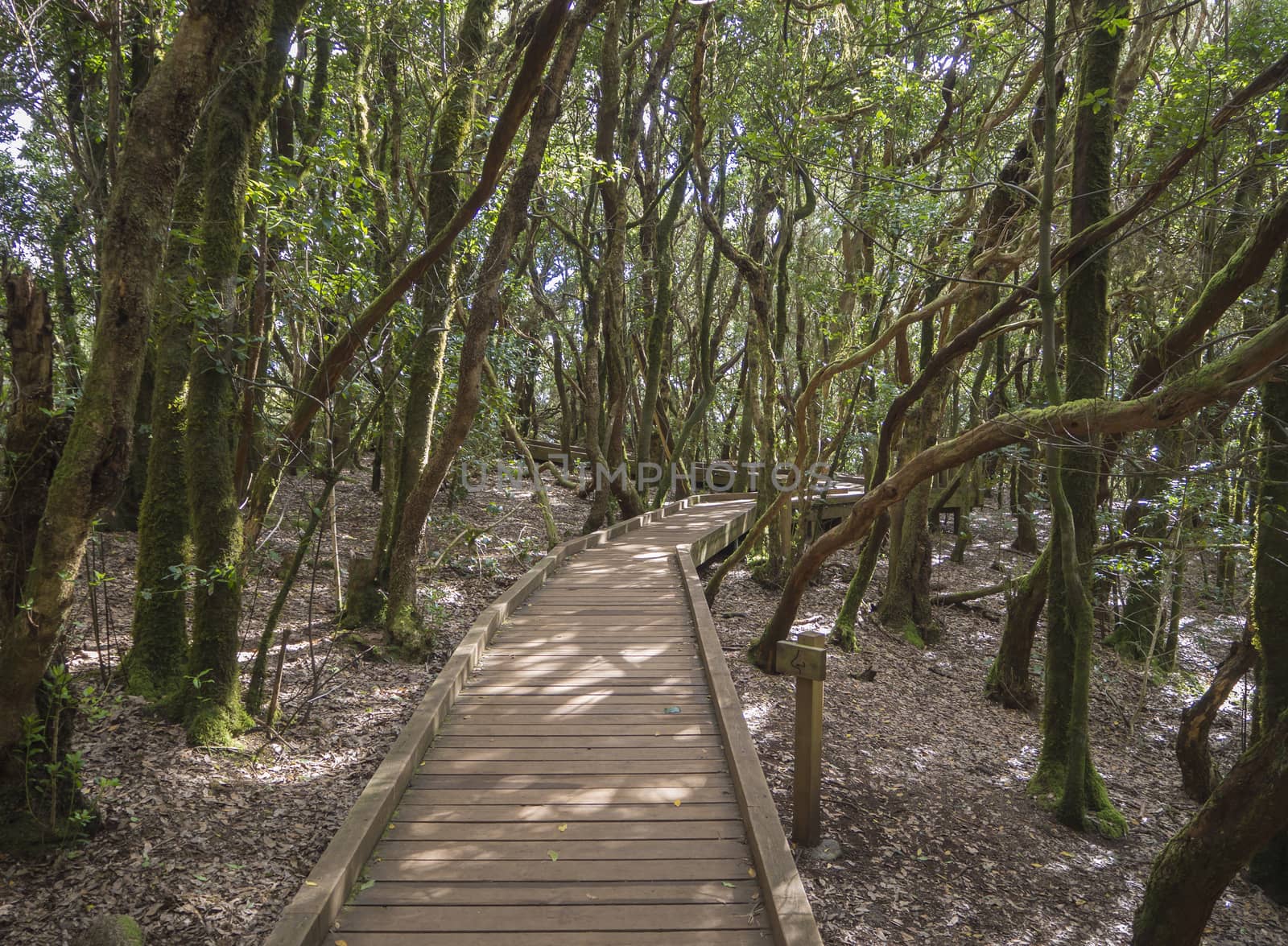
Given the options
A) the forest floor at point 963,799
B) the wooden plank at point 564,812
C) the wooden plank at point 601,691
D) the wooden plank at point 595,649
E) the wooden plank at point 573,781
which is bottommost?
the forest floor at point 963,799

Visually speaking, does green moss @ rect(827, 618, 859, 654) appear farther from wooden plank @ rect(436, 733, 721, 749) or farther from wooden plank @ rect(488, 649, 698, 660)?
wooden plank @ rect(436, 733, 721, 749)

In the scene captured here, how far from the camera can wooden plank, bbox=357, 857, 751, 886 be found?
3.79m

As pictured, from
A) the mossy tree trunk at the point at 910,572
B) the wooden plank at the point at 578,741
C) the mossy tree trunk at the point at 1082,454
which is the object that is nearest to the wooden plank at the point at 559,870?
the wooden plank at the point at 578,741

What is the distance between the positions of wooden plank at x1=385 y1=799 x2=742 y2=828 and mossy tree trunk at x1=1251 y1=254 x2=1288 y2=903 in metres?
4.01

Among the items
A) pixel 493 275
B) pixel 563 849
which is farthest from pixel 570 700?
pixel 493 275

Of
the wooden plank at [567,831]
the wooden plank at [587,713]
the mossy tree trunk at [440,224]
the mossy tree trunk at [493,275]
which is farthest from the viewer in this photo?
the mossy tree trunk at [440,224]

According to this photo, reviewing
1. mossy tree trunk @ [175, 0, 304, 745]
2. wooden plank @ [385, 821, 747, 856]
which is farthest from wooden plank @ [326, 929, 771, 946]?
mossy tree trunk @ [175, 0, 304, 745]

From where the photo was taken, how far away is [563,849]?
406cm

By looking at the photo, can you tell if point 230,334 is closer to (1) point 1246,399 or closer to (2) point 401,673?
(2) point 401,673

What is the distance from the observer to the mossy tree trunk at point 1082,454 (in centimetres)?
613

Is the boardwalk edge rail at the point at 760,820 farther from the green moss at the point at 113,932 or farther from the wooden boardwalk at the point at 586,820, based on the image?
the green moss at the point at 113,932

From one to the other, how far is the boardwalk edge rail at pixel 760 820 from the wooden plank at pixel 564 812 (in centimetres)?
21

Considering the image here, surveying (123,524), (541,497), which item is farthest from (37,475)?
(541,497)

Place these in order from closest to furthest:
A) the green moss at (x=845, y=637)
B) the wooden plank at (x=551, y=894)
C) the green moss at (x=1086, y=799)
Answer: the wooden plank at (x=551, y=894) < the green moss at (x=1086, y=799) < the green moss at (x=845, y=637)
